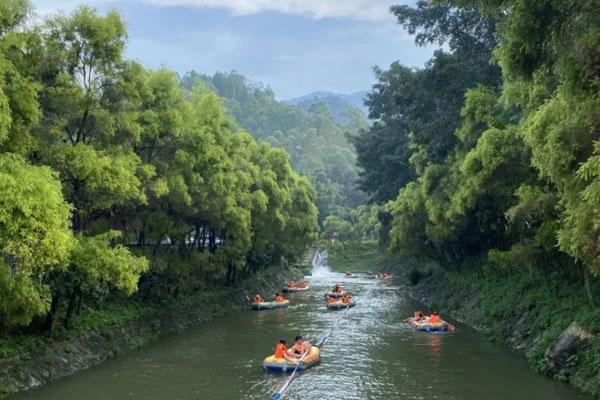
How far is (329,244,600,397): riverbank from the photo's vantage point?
16.4m

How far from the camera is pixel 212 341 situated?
24641 mm

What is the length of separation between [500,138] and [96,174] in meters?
13.7

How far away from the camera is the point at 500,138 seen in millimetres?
20547

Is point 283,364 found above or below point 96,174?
below

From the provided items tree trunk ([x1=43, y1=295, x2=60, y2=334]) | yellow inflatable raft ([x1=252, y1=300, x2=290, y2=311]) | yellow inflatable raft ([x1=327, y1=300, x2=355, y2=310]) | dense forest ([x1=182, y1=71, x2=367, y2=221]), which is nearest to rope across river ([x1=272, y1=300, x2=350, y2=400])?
yellow inflatable raft ([x1=327, y1=300, x2=355, y2=310])

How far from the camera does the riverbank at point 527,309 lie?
53.8 ft

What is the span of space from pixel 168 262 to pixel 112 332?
5692 millimetres

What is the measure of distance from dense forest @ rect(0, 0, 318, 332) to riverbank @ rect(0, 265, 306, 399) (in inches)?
26.7

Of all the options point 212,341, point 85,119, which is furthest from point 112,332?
point 85,119

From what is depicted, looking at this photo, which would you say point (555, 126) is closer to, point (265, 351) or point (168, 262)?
point (265, 351)

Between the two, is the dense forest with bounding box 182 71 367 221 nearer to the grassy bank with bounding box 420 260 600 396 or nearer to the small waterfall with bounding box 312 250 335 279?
the small waterfall with bounding box 312 250 335 279

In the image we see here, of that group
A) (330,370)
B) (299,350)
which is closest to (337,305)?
(299,350)

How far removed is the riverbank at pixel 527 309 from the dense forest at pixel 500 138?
612 mm

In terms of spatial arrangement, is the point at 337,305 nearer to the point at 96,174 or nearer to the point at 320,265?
the point at 96,174
